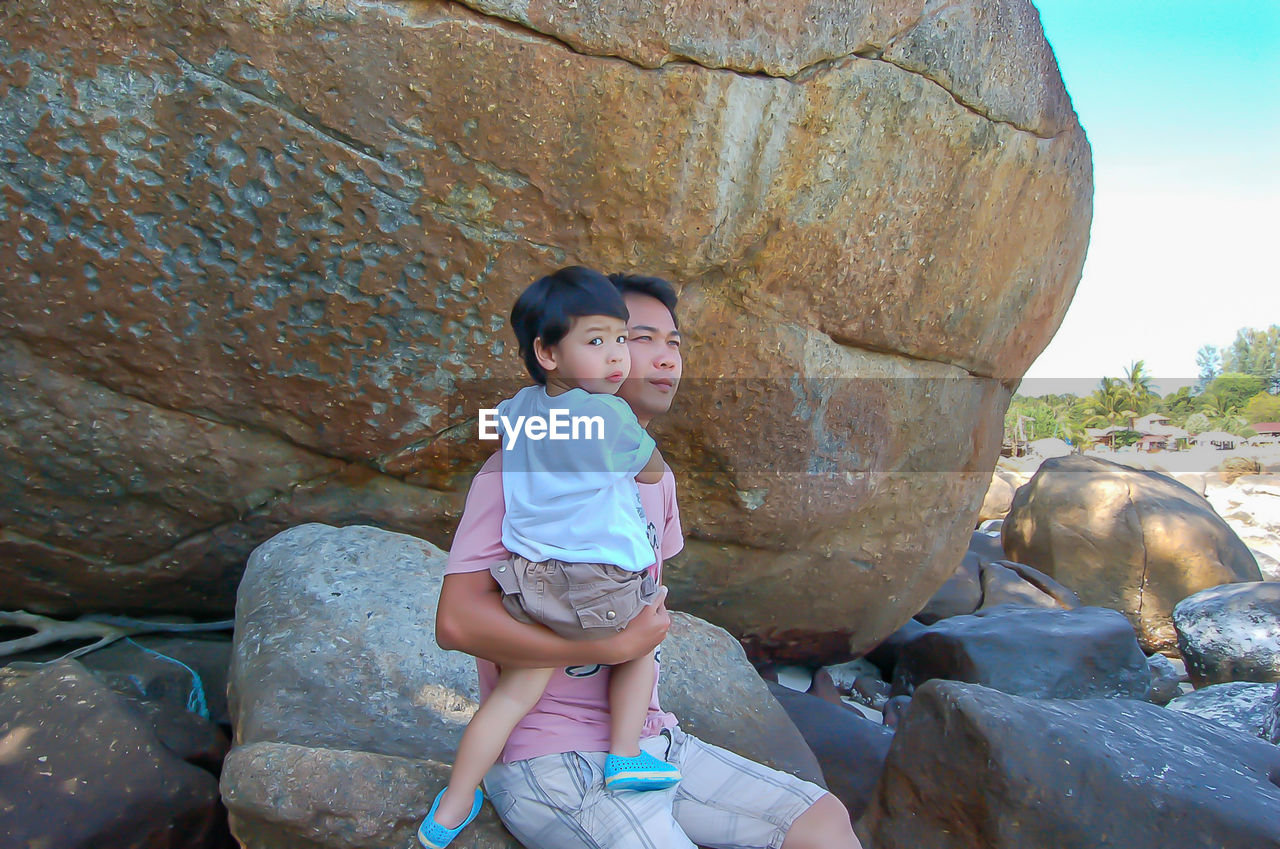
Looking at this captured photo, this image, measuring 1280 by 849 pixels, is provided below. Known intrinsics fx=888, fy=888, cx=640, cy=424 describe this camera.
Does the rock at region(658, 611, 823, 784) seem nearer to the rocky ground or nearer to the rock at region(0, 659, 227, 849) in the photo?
the rocky ground

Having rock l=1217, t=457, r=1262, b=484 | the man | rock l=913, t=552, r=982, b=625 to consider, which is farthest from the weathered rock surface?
the man

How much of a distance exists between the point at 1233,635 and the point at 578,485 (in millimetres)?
4470

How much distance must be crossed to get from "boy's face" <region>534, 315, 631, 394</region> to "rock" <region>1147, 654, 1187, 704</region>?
3272mm

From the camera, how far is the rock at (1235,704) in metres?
3.47

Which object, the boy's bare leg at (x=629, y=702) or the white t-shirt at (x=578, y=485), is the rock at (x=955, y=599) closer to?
the boy's bare leg at (x=629, y=702)

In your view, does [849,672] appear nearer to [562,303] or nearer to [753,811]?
[753,811]

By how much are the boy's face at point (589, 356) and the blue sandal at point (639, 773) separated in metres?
0.62

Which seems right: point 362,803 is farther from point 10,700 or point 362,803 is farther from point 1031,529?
point 1031,529

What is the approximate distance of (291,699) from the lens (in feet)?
6.79

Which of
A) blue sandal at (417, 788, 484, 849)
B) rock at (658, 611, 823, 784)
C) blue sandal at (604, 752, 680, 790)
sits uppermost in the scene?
blue sandal at (604, 752, 680, 790)

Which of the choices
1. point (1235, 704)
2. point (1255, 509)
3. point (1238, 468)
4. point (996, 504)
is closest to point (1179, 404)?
point (1238, 468)

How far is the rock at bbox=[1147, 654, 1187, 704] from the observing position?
4.23 meters

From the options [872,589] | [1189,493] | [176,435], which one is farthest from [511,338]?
[1189,493]

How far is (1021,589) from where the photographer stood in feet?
19.3
